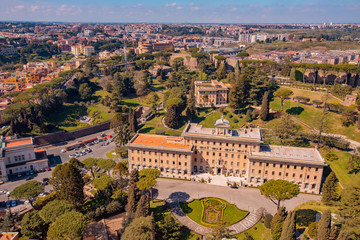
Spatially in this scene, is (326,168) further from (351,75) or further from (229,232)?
(351,75)

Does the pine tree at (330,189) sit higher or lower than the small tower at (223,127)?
lower

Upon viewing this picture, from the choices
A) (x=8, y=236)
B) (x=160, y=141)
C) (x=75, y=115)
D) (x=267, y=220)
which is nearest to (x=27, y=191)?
(x=8, y=236)

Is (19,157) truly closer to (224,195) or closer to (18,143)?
(18,143)

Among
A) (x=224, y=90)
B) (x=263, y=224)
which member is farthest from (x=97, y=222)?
(x=224, y=90)

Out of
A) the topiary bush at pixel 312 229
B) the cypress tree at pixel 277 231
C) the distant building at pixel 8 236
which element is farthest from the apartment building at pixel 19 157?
the topiary bush at pixel 312 229

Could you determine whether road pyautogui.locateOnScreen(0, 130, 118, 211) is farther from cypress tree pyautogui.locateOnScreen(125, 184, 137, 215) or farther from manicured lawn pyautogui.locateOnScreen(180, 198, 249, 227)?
manicured lawn pyautogui.locateOnScreen(180, 198, 249, 227)

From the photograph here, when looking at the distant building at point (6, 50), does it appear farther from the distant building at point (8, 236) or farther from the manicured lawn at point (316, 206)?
the manicured lawn at point (316, 206)
